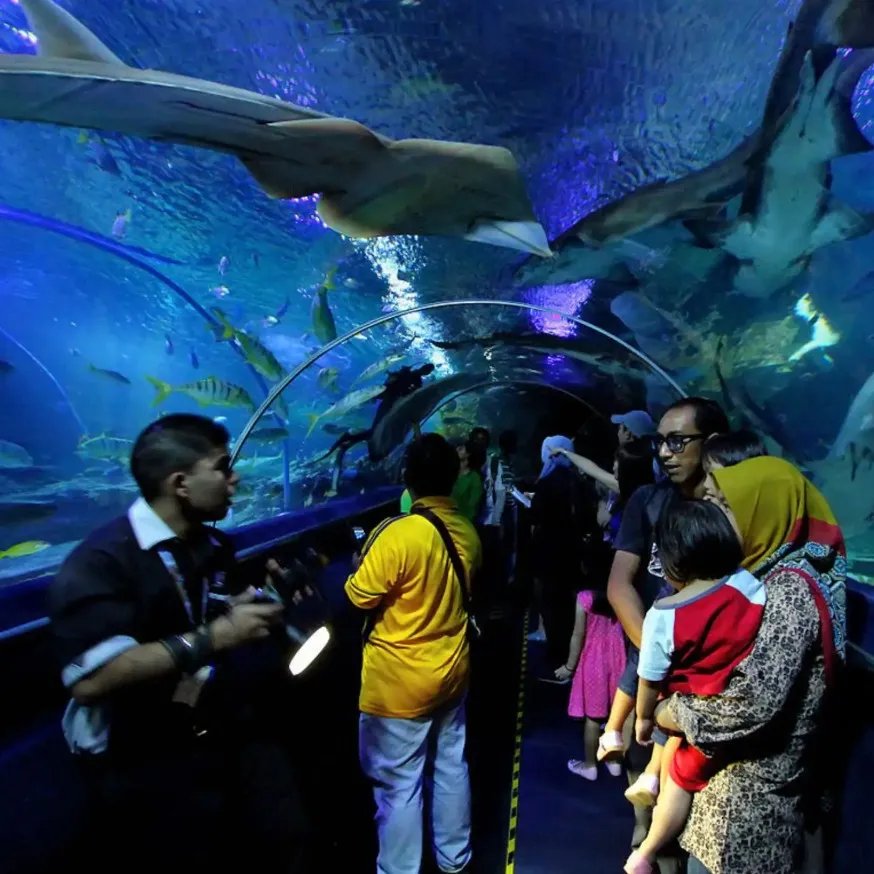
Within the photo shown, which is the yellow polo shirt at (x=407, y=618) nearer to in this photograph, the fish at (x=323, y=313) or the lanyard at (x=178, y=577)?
the lanyard at (x=178, y=577)

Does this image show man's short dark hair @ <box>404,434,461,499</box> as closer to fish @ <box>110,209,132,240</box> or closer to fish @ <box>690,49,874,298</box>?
fish @ <box>690,49,874,298</box>

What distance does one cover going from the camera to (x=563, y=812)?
3.20 metres

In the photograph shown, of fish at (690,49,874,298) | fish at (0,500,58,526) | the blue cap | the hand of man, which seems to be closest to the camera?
the hand of man

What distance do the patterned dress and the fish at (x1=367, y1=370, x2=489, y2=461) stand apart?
383 inches

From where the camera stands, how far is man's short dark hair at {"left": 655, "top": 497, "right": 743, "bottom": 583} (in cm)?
168

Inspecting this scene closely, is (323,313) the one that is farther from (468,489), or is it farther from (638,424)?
(638,424)

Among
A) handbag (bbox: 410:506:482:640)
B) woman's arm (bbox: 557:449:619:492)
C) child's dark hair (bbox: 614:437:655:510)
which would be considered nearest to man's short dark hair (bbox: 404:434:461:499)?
handbag (bbox: 410:506:482:640)

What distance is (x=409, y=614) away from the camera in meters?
2.42

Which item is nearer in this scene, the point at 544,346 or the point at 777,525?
the point at 777,525

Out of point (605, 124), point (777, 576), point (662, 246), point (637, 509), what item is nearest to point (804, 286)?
point (662, 246)

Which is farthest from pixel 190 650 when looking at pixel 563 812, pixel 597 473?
pixel 597 473

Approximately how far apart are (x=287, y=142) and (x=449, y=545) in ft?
6.89

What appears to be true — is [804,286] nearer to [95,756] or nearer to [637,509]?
[637,509]

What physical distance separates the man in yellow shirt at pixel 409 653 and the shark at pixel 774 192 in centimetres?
352
